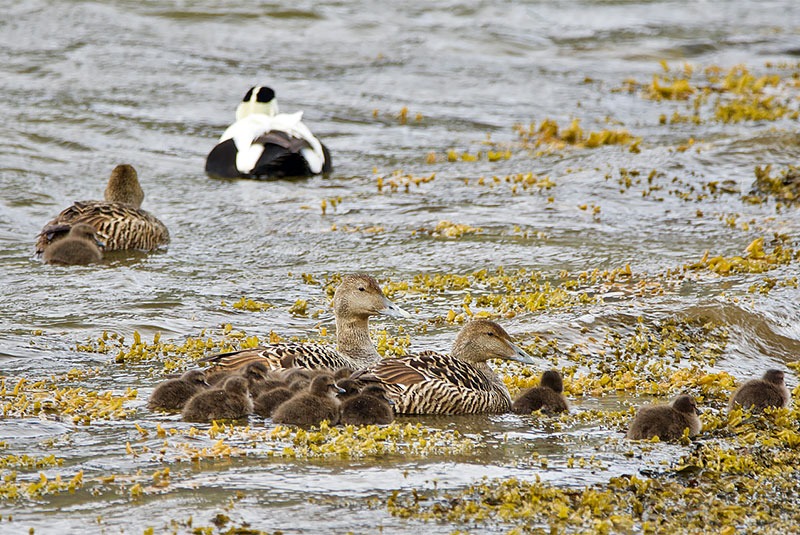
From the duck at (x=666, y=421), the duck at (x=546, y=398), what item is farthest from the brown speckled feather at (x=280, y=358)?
the duck at (x=666, y=421)

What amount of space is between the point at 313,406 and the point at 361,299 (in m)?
1.49

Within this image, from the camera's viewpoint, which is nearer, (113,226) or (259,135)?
(113,226)

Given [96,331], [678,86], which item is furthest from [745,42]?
[96,331]

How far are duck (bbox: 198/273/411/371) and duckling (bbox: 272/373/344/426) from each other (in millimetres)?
723

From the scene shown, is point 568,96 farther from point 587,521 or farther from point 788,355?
point 587,521

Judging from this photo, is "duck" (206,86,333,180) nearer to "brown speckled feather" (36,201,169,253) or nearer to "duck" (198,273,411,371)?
"brown speckled feather" (36,201,169,253)

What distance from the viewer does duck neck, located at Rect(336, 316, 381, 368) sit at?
28.3 ft

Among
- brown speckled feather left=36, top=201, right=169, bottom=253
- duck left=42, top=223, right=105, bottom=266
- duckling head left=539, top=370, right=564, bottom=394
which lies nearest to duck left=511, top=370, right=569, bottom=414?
duckling head left=539, top=370, right=564, bottom=394

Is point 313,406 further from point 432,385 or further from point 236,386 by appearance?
point 432,385

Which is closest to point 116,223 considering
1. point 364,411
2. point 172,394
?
point 172,394

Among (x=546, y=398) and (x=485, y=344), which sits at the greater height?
(x=485, y=344)

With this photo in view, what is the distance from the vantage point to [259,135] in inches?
630

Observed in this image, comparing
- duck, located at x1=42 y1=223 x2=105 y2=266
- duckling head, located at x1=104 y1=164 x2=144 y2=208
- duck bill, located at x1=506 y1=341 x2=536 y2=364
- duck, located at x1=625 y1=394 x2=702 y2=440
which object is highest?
duckling head, located at x1=104 y1=164 x2=144 y2=208

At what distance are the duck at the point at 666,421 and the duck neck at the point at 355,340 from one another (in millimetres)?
2085
